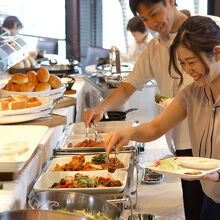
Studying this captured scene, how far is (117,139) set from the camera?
5.64 ft

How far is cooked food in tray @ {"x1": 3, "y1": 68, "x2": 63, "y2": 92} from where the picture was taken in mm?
2346

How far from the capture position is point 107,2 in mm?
7738

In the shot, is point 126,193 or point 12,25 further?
point 12,25

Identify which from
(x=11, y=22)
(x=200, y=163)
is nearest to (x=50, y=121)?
(x=200, y=163)

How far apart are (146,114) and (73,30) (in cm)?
455

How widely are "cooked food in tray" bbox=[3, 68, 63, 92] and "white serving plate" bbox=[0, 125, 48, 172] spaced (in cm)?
63

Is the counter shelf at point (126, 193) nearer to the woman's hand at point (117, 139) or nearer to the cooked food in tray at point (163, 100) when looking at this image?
the woman's hand at point (117, 139)

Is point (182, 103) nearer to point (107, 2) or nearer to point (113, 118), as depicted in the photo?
point (113, 118)

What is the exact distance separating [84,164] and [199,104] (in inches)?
21.3

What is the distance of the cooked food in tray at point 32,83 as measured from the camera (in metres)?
2.35

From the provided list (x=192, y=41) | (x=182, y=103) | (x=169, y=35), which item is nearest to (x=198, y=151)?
(x=182, y=103)

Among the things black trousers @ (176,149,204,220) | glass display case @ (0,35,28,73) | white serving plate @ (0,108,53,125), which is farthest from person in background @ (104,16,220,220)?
glass display case @ (0,35,28,73)

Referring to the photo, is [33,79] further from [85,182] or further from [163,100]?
[85,182]

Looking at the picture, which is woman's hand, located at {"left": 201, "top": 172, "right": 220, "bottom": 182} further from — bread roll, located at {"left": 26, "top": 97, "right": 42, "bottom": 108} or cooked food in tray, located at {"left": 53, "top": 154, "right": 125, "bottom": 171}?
bread roll, located at {"left": 26, "top": 97, "right": 42, "bottom": 108}
